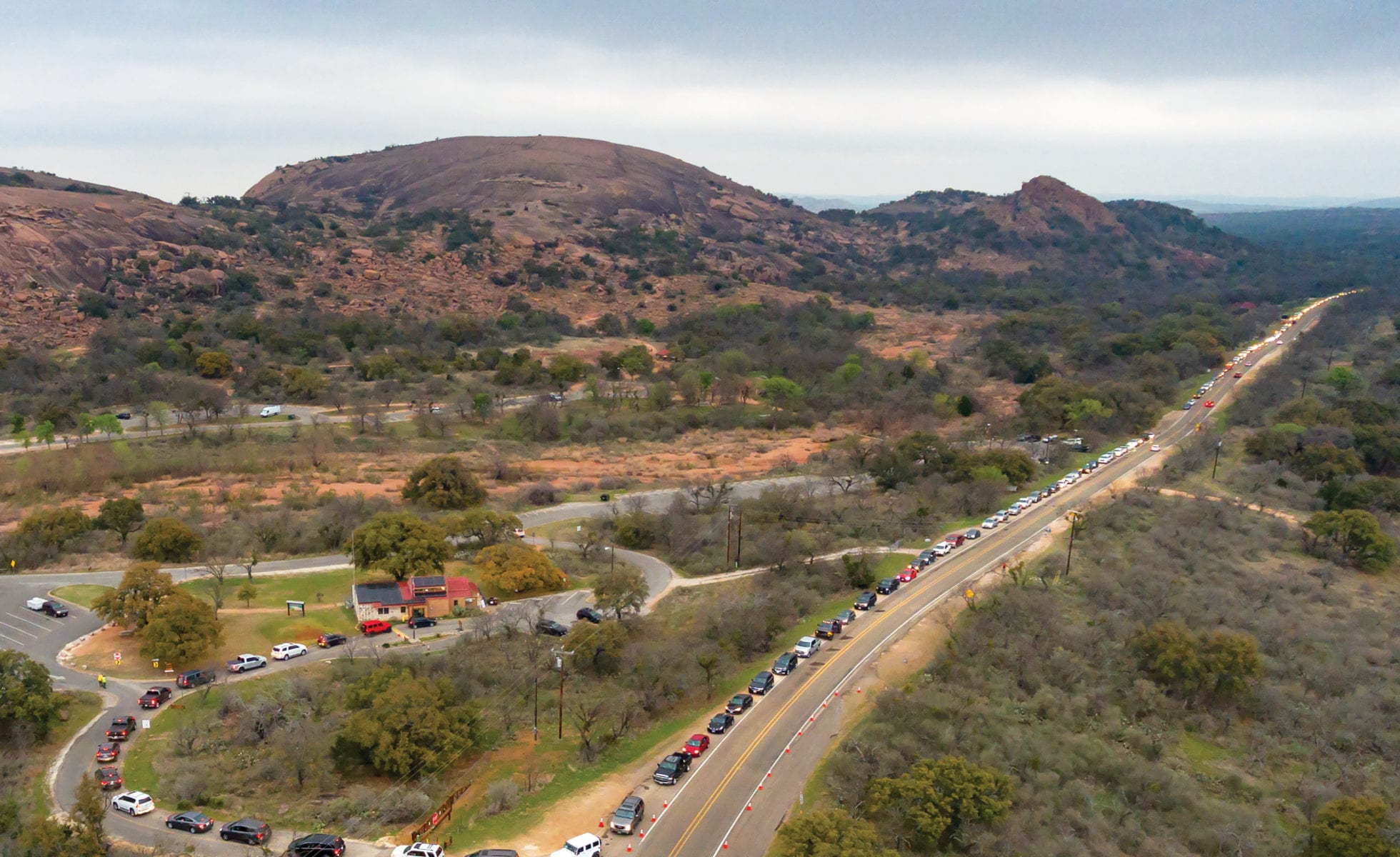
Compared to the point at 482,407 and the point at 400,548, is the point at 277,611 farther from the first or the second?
the point at 482,407

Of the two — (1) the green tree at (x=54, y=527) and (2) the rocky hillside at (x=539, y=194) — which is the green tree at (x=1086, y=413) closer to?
(1) the green tree at (x=54, y=527)

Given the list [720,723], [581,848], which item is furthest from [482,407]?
[581,848]

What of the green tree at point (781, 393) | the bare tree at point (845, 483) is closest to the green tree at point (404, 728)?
the bare tree at point (845, 483)

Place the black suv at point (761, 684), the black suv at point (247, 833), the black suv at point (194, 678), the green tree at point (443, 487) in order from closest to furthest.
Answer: the black suv at point (247, 833) < the black suv at point (761, 684) < the black suv at point (194, 678) < the green tree at point (443, 487)

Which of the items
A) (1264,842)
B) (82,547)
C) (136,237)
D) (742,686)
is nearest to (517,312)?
(136,237)

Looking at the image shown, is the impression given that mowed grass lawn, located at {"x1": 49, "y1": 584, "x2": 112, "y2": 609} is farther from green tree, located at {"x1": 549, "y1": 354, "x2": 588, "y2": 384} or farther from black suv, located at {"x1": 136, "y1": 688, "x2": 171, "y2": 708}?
green tree, located at {"x1": 549, "y1": 354, "x2": 588, "y2": 384}
